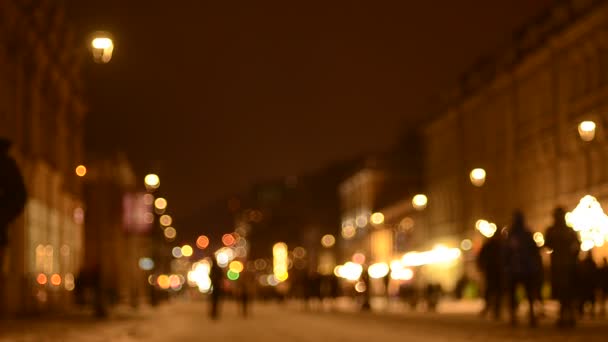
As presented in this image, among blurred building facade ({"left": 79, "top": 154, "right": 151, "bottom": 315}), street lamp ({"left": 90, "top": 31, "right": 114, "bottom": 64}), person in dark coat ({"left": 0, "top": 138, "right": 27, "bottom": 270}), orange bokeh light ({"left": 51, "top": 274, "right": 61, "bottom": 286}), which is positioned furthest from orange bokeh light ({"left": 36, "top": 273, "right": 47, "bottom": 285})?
blurred building facade ({"left": 79, "top": 154, "right": 151, "bottom": 315})

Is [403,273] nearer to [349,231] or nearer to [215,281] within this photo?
[349,231]

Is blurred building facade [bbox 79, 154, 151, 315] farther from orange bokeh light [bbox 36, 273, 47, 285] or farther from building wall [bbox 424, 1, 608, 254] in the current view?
orange bokeh light [bbox 36, 273, 47, 285]

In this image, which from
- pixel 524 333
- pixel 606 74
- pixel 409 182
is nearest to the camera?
pixel 524 333

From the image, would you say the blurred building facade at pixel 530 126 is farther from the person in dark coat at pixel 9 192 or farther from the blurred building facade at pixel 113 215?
the person in dark coat at pixel 9 192

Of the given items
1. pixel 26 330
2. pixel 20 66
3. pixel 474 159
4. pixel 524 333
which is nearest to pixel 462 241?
pixel 474 159

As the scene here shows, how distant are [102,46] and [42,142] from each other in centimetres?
3086

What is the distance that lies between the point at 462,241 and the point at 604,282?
5206 centimetres

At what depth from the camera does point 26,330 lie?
3045 cm

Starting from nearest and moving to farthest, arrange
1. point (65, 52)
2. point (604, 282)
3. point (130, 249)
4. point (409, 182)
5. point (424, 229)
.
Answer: point (604, 282) → point (65, 52) → point (424, 229) → point (130, 249) → point (409, 182)

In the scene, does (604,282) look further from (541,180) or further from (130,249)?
(130,249)

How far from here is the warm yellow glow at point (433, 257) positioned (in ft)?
287

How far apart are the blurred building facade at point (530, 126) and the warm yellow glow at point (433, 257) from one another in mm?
901

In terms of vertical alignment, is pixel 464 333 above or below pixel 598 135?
below

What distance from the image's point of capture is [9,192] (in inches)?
513
